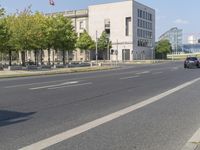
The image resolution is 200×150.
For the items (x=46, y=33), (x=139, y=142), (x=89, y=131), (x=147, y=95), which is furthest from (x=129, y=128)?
(x=46, y=33)

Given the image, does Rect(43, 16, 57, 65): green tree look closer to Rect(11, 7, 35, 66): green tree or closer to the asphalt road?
Rect(11, 7, 35, 66): green tree

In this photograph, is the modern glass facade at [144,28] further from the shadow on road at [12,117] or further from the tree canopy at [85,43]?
the shadow on road at [12,117]

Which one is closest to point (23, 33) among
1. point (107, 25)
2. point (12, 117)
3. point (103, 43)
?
point (12, 117)

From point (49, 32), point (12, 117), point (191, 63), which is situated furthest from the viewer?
point (49, 32)

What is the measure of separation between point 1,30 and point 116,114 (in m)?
43.8

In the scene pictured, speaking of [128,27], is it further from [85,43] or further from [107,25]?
[85,43]

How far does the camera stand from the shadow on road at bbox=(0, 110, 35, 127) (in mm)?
10992

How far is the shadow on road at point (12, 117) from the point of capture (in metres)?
11.0

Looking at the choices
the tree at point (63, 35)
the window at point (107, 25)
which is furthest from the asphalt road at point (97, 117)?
the window at point (107, 25)

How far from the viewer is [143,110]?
44.0 ft

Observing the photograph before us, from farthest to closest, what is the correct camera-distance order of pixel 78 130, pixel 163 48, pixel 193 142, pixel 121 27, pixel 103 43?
pixel 163 48, pixel 121 27, pixel 103 43, pixel 78 130, pixel 193 142

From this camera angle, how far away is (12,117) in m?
11.8

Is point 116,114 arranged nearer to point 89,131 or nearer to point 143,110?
point 143,110

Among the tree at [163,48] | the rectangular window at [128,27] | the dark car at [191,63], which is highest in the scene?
the rectangular window at [128,27]
